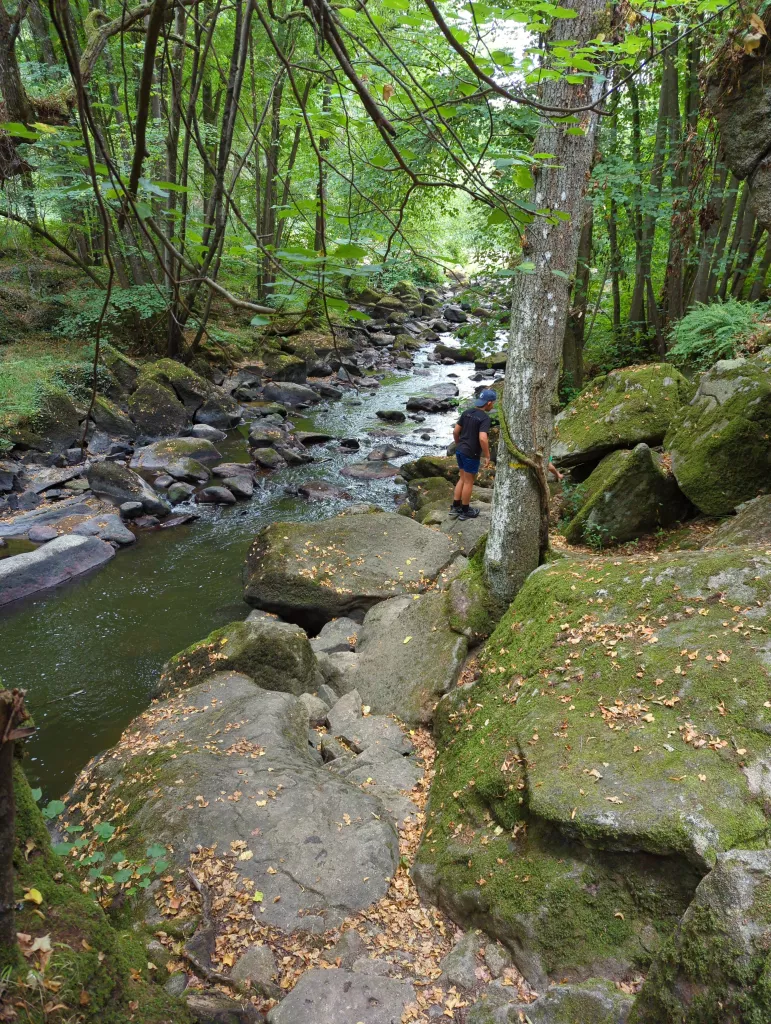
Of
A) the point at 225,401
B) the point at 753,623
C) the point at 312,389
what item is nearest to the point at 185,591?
the point at 753,623

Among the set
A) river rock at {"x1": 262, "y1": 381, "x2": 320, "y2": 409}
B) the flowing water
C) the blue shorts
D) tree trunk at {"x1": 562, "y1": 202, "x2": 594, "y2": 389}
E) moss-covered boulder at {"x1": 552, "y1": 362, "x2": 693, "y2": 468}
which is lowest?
the flowing water

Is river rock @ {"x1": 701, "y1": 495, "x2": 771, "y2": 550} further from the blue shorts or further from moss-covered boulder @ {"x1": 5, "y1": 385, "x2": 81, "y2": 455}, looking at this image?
moss-covered boulder @ {"x1": 5, "y1": 385, "x2": 81, "y2": 455}

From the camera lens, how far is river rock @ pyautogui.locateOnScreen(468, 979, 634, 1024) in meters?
2.67

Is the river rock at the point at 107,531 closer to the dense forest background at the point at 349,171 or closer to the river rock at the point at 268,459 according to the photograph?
the dense forest background at the point at 349,171

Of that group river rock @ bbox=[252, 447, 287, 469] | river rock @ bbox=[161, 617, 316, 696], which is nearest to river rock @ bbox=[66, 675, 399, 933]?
river rock @ bbox=[161, 617, 316, 696]

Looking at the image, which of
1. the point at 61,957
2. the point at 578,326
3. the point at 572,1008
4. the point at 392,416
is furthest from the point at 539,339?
the point at 392,416

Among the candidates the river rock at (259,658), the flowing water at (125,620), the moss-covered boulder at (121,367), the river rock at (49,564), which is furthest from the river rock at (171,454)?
the river rock at (259,658)

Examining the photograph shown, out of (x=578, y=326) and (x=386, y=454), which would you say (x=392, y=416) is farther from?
(x=578, y=326)

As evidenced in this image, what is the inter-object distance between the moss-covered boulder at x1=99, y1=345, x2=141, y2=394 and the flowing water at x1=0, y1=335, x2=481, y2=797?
18.6 feet

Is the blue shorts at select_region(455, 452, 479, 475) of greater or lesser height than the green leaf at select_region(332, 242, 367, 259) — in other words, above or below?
below

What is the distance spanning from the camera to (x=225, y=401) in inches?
653

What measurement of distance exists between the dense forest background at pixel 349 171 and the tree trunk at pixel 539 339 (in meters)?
0.25

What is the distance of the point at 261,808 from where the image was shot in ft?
13.8

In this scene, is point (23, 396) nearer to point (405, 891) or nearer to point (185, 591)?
point (185, 591)
